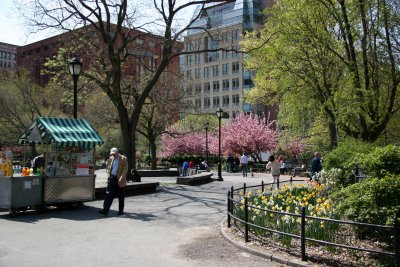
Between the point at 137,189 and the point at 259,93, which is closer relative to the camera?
the point at 137,189

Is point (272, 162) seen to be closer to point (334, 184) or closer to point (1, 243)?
point (334, 184)

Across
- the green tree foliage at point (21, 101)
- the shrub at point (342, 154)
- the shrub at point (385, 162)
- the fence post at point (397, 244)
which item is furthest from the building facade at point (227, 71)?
the fence post at point (397, 244)

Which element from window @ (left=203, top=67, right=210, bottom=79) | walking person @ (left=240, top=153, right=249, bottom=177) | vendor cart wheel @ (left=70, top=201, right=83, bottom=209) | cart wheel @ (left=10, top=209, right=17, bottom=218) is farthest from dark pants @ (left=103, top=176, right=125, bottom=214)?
window @ (left=203, top=67, right=210, bottom=79)

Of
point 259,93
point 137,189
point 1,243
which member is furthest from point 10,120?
point 1,243

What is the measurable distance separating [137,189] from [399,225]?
12.8 meters

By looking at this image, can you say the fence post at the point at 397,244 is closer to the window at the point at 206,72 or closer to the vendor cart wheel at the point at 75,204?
the vendor cart wheel at the point at 75,204

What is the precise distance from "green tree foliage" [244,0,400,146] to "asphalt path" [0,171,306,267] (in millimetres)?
10038

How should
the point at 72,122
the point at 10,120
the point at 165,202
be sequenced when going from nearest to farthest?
the point at 72,122 < the point at 165,202 < the point at 10,120

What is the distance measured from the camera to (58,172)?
13.2 metres

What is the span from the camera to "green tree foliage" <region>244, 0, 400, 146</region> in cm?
2017

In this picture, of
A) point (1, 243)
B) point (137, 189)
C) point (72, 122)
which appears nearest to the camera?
point (1, 243)

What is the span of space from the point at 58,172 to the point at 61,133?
1.16 metres

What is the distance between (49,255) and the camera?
25.1ft

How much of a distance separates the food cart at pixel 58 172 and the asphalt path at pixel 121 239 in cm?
40
